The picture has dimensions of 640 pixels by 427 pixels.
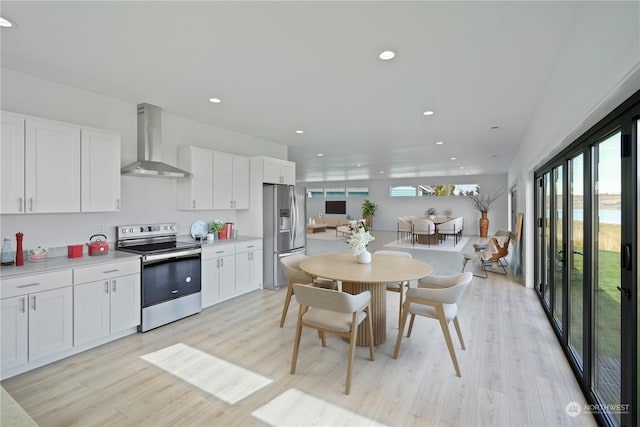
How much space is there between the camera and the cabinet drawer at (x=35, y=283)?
247 cm

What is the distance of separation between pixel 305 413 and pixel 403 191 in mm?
13632

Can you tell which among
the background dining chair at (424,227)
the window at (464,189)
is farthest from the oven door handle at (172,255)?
the window at (464,189)

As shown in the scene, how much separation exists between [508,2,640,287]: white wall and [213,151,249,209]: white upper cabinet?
13.7 ft

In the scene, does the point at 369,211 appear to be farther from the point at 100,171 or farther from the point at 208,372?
the point at 208,372

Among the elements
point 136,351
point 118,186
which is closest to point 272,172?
point 118,186

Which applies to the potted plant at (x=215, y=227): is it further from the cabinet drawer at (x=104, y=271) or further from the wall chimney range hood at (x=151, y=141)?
the cabinet drawer at (x=104, y=271)

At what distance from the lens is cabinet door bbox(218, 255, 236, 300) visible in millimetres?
4391

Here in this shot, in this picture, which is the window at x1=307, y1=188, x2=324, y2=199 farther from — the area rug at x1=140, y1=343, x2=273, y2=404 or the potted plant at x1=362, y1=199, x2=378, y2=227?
the area rug at x1=140, y1=343, x2=273, y2=404

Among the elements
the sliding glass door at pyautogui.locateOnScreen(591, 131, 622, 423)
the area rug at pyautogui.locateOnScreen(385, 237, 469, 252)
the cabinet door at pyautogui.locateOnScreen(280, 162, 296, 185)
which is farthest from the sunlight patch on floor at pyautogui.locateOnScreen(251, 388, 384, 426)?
the area rug at pyautogui.locateOnScreen(385, 237, 469, 252)

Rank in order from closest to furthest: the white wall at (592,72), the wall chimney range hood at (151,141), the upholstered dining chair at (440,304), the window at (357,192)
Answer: the white wall at (592,72)
the upholstered dining chair at (440,304)
the wall chimney range hood at (151,141)
the window at (357,192)

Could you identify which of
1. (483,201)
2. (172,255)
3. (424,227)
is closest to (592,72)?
(172,255)

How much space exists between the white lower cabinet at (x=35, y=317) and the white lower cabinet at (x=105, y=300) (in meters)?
0.08

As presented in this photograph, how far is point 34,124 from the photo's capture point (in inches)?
111

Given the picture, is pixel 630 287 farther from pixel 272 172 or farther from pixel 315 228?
pixel 315 228
